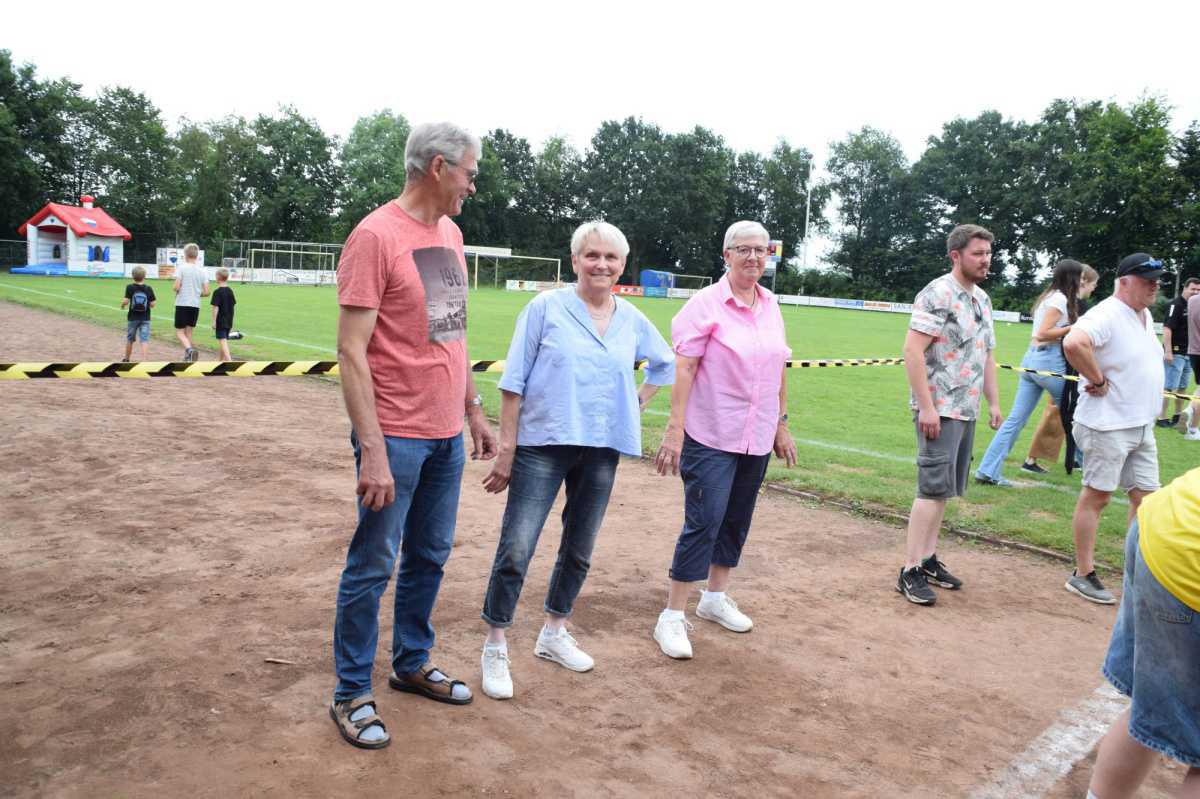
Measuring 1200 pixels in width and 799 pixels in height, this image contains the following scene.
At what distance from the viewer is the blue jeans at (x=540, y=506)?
145 inches

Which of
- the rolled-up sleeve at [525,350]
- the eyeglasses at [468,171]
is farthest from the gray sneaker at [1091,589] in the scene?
the eyeglasses at [468,171]

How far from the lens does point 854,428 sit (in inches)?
418

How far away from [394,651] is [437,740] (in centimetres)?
49

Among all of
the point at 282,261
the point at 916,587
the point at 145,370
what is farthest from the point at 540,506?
the point at 282,261

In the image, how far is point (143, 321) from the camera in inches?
526

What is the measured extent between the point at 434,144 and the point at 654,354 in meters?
1.41

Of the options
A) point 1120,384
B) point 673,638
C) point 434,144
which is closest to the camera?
point 434,144

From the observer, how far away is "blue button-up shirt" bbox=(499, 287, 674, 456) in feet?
11.9

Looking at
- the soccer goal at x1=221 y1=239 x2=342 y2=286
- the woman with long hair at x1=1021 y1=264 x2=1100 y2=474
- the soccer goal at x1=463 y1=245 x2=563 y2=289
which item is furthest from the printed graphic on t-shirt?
the soccer goal at x1=463 y1=245 x2=563 y2=289

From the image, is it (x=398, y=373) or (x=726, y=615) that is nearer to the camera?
(x=398, y=373)

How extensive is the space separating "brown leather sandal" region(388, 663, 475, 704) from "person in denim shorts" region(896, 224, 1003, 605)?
110 inches

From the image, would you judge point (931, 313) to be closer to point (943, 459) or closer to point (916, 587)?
point (943, 459)

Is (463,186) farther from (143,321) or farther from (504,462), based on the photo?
(143,321)

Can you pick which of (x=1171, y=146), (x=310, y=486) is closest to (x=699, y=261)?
(x=1171, y=146)
